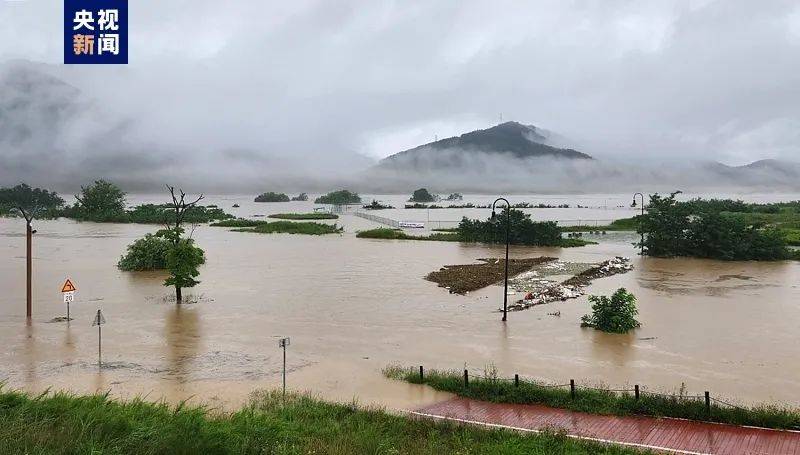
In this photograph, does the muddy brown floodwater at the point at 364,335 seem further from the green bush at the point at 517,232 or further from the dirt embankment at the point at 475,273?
the green bush at the point at 517,232

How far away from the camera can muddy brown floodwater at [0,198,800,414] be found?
13.6 meters

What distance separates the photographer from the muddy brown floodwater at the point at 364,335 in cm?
1364

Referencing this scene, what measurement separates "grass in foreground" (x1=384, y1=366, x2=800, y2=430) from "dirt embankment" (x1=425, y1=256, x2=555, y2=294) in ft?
44.8

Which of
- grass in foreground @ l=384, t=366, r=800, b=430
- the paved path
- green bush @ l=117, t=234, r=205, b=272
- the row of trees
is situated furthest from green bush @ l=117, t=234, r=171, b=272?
the row of trees

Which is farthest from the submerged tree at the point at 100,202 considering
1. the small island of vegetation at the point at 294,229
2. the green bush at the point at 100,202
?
the small island of vegetation at the point at 294,229

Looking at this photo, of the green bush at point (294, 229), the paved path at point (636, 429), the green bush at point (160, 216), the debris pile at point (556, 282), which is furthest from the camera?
the green bush at point (160, 216)

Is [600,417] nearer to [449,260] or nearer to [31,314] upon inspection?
[31,314]

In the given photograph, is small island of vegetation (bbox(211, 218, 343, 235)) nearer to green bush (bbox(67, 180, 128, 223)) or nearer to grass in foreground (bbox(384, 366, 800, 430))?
green bush (bbox(67, 180, 128, 223))

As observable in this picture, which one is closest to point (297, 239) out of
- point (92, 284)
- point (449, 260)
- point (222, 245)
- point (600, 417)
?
point (222, 245)

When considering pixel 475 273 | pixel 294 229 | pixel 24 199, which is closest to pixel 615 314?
pixel 475 273

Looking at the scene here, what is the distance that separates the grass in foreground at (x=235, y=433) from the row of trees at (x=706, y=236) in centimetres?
3623

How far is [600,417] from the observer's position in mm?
10672

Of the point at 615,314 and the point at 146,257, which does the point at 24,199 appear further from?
the point at 615,314

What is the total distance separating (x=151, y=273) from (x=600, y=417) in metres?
27.4
